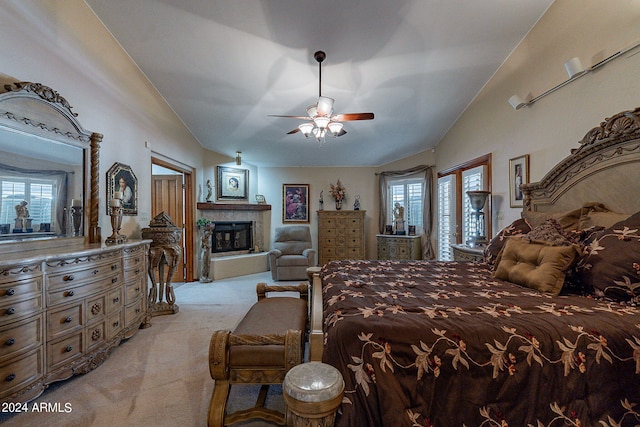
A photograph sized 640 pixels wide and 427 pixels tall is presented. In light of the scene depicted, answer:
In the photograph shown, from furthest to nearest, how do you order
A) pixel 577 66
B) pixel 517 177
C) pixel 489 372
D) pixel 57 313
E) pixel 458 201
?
pixel 458 201 < pixel 517 177 < pixel 577 66 < pixel 57 313 < pixel 489 372

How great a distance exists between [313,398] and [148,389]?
1.85 metres

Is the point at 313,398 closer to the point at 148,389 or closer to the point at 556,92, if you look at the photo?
the point at 148,389

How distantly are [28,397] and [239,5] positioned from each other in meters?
3.25

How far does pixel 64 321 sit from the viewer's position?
1963 millimetres

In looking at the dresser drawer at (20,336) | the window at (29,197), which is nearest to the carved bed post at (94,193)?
the window at (29,197)

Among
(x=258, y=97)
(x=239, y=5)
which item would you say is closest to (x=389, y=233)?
(x=258, y=97)

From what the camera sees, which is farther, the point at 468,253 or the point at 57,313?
the point at 468,253

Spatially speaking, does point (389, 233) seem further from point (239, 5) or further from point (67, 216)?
point (67, 216)

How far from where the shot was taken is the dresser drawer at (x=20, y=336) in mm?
1604

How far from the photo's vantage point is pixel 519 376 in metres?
1.07

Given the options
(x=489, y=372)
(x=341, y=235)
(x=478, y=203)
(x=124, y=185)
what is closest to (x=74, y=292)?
(x=124, y=185)

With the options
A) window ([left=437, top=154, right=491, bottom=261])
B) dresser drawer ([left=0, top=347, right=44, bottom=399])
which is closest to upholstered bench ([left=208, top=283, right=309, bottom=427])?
dresser drawer ([left=0, top=347, right=44, bottom=399])

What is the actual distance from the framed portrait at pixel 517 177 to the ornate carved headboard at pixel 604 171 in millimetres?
467

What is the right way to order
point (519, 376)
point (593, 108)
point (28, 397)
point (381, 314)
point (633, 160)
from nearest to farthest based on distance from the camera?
point (519, 376)
point (381, 314)
point (28, 397)
point (633, 160)
point (593, 108)
